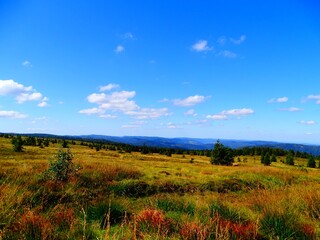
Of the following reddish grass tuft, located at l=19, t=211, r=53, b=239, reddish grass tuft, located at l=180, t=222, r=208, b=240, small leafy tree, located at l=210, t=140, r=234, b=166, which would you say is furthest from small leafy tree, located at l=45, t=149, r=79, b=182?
small leafy tree, located at l=210, t=140, r=234, b=166

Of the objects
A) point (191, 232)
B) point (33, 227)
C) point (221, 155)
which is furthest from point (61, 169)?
point (221, 155)

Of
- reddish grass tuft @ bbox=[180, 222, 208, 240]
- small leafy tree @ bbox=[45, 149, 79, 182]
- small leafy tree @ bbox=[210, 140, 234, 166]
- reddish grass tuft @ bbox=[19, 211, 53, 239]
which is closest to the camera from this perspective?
reddish grass tuft @ bbox=[19, 211, 53, 239]

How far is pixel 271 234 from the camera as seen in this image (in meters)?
6.20

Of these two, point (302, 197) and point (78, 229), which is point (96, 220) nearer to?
point (78, 229)

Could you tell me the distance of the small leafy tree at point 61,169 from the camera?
48.6ft

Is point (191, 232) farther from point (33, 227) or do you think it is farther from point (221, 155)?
point (221, 155)

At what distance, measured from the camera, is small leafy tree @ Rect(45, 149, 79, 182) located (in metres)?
14.8

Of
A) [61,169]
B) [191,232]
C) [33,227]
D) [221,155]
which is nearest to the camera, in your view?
[33,227]

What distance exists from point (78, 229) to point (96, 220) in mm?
1248

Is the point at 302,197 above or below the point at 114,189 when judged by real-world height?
above

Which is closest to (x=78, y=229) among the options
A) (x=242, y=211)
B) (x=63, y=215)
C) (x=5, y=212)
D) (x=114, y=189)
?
(x=63, y=215)

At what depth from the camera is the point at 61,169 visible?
15352mm

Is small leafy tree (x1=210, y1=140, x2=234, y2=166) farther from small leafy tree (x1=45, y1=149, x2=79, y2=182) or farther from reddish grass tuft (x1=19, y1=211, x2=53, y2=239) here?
reddish grass tuft (x1=19, y1=211, x2=53, y2=239)

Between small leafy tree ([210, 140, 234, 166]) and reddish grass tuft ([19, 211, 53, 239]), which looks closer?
reddish grass tuft ([19, 211, 53, 239])
